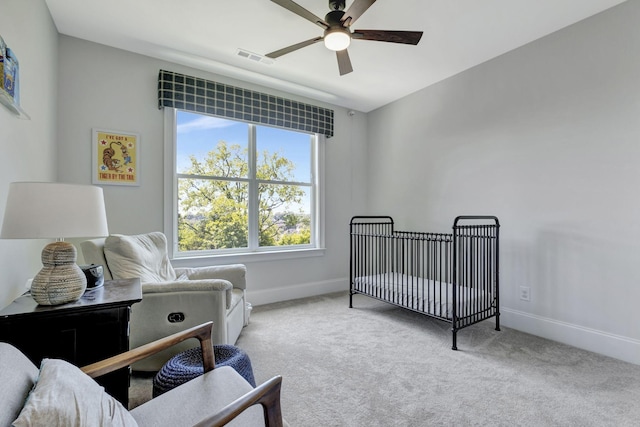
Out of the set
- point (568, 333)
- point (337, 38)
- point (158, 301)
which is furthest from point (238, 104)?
point (568, 333)

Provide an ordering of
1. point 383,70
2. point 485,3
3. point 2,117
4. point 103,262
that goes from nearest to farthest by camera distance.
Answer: point 2,117 < point 103,262 < point 485,3 < point 383,70

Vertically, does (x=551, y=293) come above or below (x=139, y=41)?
below

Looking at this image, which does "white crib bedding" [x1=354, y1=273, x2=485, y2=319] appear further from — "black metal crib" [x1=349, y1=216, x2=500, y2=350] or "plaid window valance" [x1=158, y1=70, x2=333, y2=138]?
"plaid window valance" [x1=158, y1=70, x2=333, y2=138]

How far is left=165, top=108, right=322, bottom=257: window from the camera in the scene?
3139 mm

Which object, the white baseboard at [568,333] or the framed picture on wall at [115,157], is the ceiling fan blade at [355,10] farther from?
the white baseboard at [568,333]

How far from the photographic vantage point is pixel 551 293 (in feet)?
8.43

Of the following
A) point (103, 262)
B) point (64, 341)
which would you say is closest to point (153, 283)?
point (103, 262)

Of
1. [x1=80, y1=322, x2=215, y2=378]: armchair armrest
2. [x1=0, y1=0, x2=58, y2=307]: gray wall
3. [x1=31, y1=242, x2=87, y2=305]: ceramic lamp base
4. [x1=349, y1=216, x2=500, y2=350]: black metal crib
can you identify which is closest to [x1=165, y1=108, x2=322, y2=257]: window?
[x1=0, y1=0, x2=58, y2=307]: gray wall

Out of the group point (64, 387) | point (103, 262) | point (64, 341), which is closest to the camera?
point (64, 387)

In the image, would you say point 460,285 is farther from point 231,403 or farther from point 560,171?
point 231,403

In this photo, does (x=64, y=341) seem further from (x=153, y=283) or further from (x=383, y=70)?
(x=383, y=70)

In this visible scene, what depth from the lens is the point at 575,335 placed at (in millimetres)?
2412

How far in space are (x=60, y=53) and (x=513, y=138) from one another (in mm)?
4065

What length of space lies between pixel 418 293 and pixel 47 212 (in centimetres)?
266
